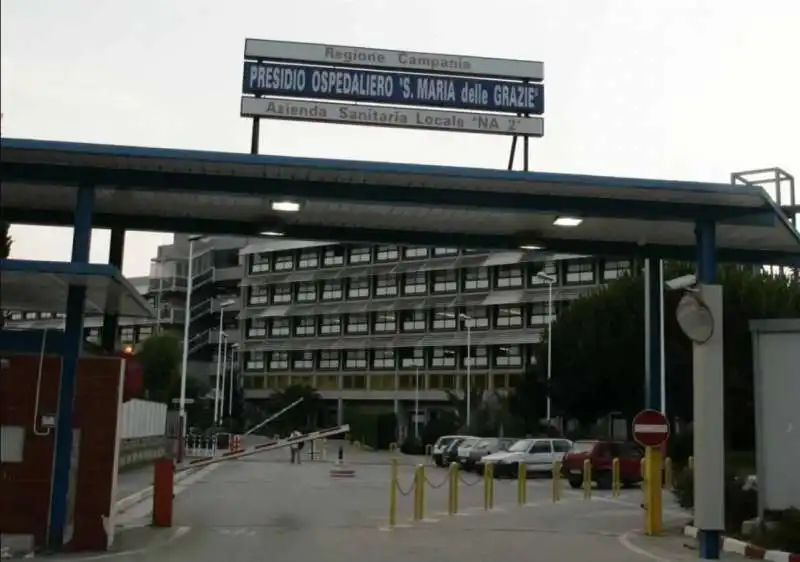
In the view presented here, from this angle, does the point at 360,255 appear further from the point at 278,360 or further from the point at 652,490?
the point at 652,490

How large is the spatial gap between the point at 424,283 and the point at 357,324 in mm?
8474

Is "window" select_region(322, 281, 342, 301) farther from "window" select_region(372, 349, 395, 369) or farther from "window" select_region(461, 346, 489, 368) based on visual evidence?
"window" select_region(461, 346, 489, 368)

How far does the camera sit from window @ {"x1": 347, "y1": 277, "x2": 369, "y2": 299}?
90.7m

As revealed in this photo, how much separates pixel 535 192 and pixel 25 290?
24.6 ft

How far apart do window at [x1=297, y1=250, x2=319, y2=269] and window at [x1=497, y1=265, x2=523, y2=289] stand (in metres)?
20.8

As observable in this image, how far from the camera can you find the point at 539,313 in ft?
255

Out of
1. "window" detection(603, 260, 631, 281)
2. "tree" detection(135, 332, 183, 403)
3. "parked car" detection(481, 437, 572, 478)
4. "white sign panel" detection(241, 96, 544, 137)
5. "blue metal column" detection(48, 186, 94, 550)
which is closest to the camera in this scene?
"blue metal column" detection(48, 186, 94, 550)

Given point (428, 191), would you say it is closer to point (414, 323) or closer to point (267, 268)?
point (414, 323)

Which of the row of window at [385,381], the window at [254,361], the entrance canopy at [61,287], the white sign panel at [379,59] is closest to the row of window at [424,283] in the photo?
the window at [254,361]

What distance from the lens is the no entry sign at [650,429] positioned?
17.2 metres

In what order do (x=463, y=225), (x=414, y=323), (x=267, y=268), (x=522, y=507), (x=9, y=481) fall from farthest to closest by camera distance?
(x=267, y=268) < (x=414, y=323) < (x=522, y=507) < (x=463, y=225) < (x=9, y=481)

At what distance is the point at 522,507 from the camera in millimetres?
24766

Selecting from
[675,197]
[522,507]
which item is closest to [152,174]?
[675,197]

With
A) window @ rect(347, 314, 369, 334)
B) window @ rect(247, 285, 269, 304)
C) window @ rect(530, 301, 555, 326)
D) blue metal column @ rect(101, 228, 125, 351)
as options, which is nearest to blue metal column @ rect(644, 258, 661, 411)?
blue metal column @ rect(101, 228, 125, 351)
